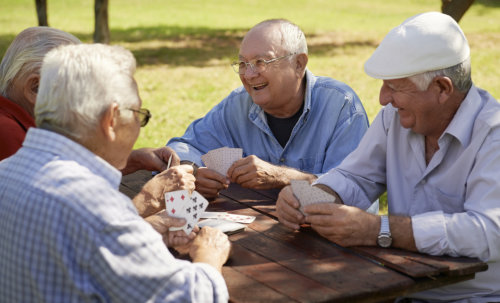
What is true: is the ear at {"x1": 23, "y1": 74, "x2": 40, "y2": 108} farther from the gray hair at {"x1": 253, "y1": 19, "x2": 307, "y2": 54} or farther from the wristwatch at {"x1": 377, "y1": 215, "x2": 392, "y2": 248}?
the wristwatch at {"x1": 377, "y1": 215, "x2": 392, "y2": 248}

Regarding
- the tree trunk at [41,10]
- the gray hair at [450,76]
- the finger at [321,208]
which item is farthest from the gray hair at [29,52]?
the tree trunk at [41,10]

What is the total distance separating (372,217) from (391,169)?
0.53 m

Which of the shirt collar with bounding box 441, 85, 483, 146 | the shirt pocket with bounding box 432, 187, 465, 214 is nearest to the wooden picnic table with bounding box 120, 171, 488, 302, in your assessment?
the shirt pocket with bounding box 432, 187, 465, 214

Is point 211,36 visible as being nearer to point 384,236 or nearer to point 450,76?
point 450,76

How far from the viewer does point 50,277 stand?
6.36ft

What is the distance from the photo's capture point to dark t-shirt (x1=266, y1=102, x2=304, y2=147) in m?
4.11

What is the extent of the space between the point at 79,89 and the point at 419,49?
1429 mm

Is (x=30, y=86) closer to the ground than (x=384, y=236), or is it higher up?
higher up

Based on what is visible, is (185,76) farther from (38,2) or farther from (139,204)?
(139,204)

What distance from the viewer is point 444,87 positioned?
274 cm

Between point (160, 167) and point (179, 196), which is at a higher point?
point (179, 196)

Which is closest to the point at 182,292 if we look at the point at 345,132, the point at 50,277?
the point at 50,277

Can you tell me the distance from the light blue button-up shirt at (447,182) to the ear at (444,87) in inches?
3.7

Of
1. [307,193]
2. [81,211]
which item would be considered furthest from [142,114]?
[307,193]
